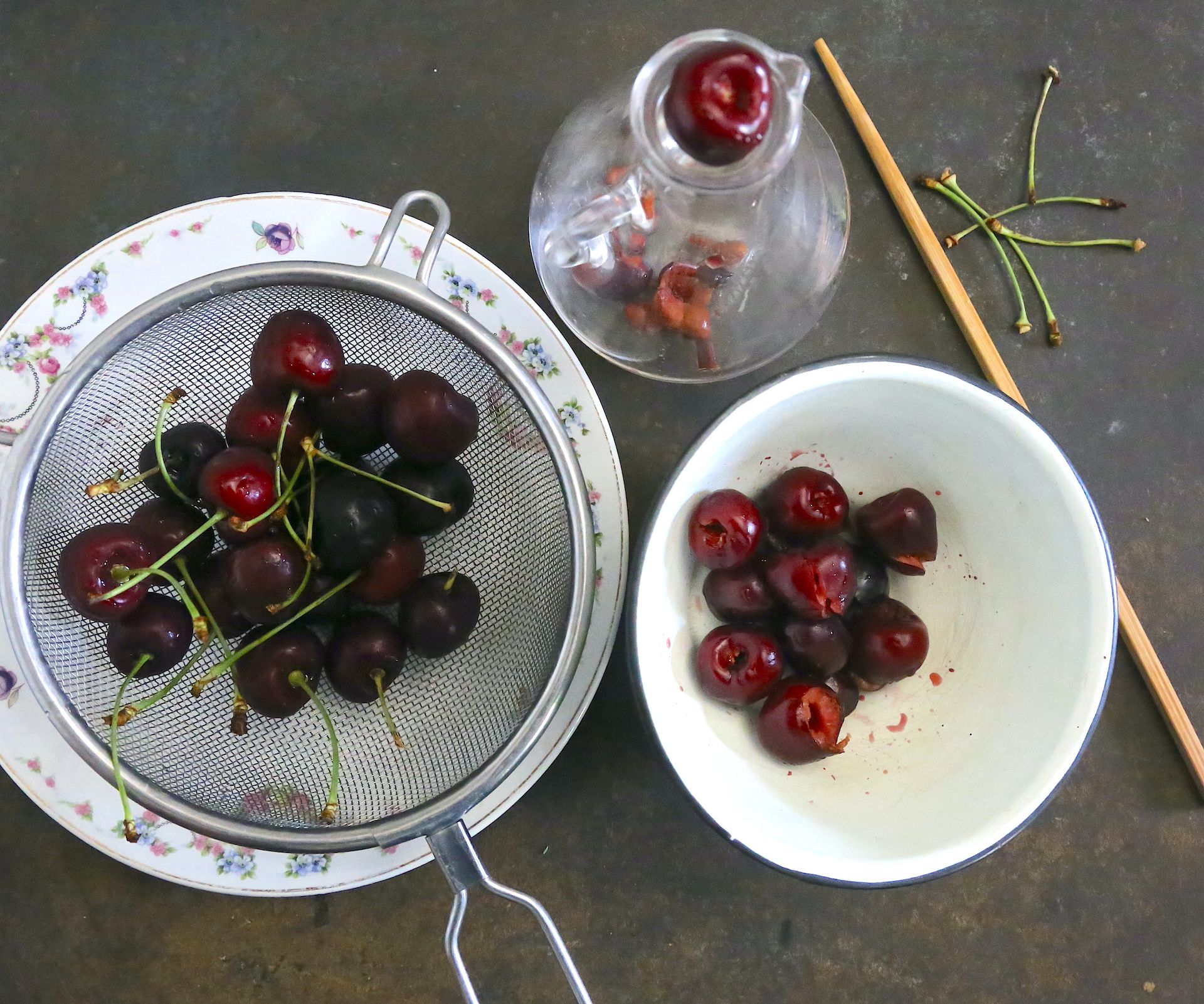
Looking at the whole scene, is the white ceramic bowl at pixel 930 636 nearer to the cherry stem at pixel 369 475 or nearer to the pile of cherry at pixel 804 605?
the pile of cherry at pixel 804 605

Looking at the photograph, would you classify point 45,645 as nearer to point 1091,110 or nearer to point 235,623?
point 235,623

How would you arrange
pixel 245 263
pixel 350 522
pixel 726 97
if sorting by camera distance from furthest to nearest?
pixel 245 263 < pixel 350 522 < pixel 726 97

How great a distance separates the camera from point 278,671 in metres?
0.65

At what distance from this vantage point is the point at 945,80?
830mm

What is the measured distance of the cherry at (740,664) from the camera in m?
0.68

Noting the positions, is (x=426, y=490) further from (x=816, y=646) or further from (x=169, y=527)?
(x=816, y=646)

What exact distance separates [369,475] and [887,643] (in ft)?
1.39

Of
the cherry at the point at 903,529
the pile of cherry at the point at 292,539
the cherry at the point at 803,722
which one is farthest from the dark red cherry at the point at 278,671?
the cherry at the point at 903,529

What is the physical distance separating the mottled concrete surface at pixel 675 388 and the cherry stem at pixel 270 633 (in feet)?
0.86

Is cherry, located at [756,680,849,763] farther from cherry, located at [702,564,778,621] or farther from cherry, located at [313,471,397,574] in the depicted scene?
cherry, located at [313,471,397,574]

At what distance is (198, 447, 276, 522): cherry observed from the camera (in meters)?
0.61

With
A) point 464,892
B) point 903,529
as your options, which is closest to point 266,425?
point 464,892

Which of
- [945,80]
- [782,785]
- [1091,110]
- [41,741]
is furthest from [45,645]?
[1091,110]

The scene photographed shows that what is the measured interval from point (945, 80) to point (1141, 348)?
317mm
